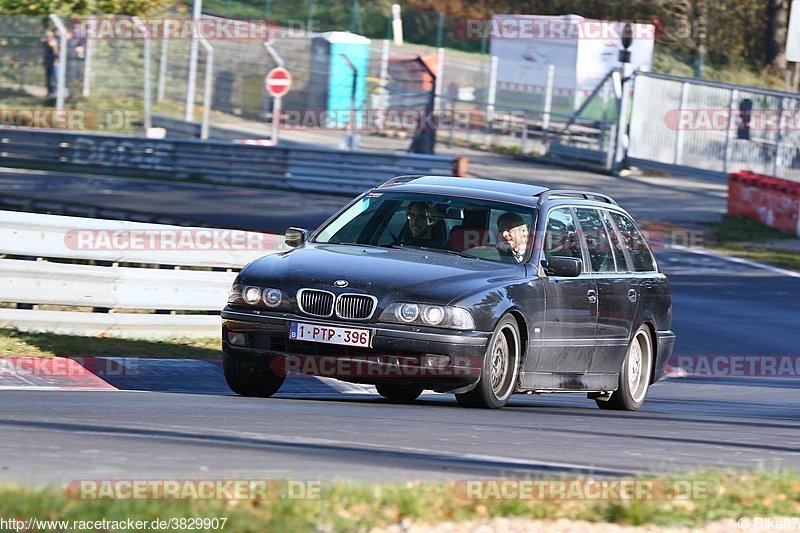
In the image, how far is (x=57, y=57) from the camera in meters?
34.4

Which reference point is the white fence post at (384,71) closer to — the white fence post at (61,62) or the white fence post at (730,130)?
the white fence post at (61,62)

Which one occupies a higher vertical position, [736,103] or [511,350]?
[736,103]

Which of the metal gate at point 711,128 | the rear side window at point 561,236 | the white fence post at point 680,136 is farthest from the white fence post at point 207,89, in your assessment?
the rear side window at point 561,236

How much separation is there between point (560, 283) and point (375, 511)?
501 centimetres

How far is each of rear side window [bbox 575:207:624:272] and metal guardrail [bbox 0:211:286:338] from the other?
→ 339 centimetres

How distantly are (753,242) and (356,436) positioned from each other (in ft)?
67.8

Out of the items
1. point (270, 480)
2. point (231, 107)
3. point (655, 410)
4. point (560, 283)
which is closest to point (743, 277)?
point (655, 410)

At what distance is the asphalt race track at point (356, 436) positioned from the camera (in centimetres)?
621

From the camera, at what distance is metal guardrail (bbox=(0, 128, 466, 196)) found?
29.4 m

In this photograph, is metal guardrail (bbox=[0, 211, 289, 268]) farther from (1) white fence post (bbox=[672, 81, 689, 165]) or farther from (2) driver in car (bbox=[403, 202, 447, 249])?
(1) white fence post (bbox=[672, 81, 689, 165])

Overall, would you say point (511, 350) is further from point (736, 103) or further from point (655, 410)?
point (736, 103)

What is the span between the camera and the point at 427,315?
29.0ft

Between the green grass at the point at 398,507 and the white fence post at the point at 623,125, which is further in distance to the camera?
the white fence post at the point at 623,125

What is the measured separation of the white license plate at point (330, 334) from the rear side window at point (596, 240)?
2431 millimetres
